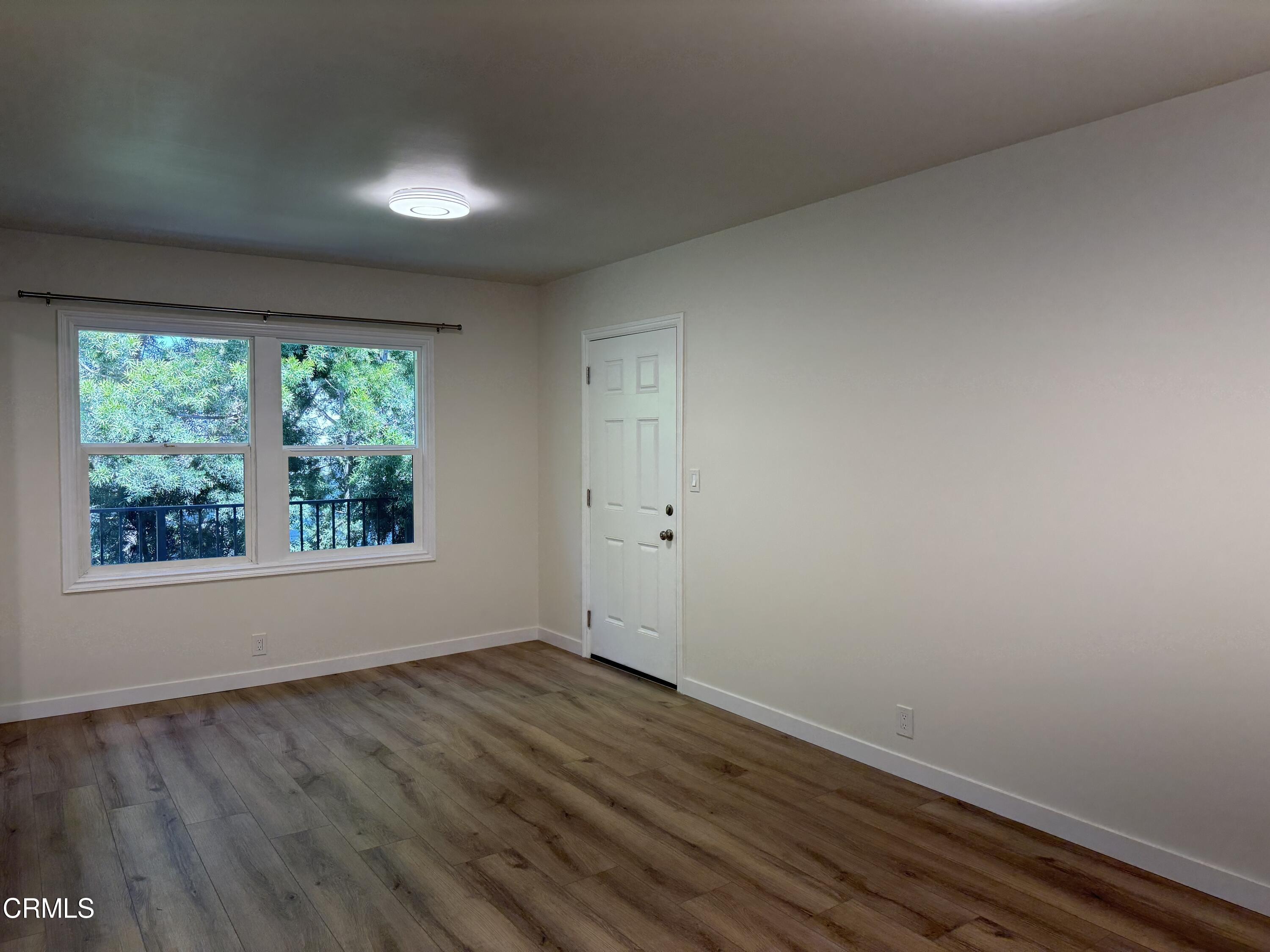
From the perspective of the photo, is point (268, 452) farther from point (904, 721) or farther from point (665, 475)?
point (904, 721)

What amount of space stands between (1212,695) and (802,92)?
2.18m

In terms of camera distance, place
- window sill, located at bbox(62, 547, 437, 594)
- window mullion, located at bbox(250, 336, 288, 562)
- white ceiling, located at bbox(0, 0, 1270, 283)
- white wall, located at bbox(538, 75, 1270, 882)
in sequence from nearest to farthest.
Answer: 1. white ceiling, located at bbox(0, 0, 1270, 283)
2. white wall, located at bbox(538, 75, 1270, 882)
3. window sill, located at bbox(62, 547, 437, 594)
4. window mullion, located at bbox(250, 336, 288, 562)

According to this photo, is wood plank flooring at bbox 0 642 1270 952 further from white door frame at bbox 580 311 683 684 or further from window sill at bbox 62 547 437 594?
window sill at bbox 62 547 437 594

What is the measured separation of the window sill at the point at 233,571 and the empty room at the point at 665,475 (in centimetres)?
2

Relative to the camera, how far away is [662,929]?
2.35 meters

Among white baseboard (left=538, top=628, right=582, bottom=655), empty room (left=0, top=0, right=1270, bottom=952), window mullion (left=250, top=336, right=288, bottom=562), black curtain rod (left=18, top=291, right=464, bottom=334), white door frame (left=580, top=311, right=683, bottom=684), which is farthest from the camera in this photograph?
white baseboard (left=538, top=628, right=582, bottom=655)

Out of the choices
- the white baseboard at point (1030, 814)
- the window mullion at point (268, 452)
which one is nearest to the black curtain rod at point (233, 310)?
the window mullion at point (268, 452)

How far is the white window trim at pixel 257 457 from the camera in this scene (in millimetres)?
4207

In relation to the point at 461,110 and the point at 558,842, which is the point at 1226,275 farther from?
the point at 558,842

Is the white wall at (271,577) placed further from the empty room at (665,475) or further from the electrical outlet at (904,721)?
the electrical outlet at (904,721)

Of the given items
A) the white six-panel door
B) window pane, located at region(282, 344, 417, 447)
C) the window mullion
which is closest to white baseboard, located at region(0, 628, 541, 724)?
the window mullion

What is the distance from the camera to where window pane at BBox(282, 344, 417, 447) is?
488 cm

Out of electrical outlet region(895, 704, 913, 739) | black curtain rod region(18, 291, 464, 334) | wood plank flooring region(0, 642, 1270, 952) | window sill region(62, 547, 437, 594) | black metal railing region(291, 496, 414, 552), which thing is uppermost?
black curtain rod region(18, 291, 464, 334)

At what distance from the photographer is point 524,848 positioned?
9.25 feet
